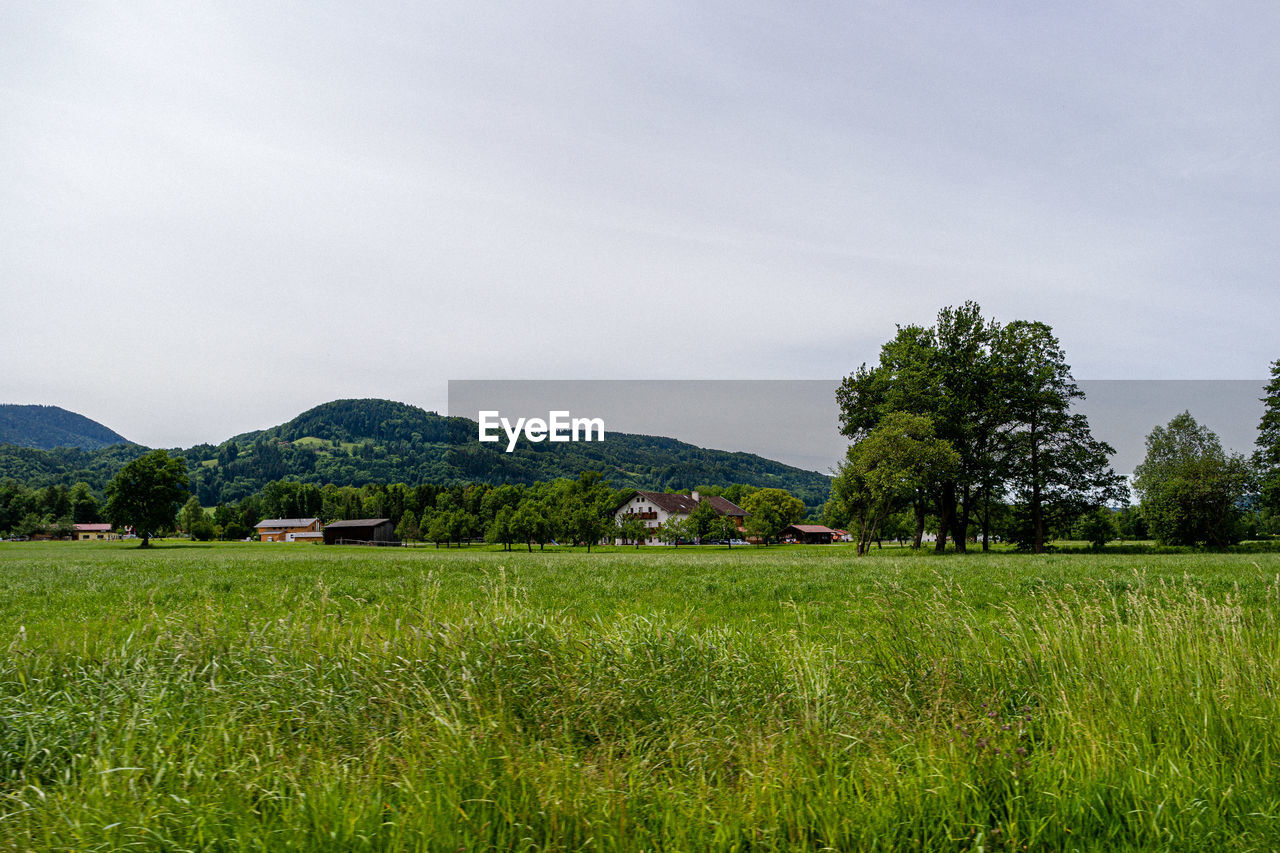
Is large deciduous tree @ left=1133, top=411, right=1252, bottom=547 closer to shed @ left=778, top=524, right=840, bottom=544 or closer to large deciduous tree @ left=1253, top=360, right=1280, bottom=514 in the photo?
large deciduous tree @ left=1253, top=360, right=1280, bottom=514

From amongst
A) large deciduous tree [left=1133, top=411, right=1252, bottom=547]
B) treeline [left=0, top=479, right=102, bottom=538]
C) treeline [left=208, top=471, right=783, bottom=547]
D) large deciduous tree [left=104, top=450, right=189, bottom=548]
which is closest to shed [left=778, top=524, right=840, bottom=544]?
treeline [left=208, top=471, right=783, bottom=547]

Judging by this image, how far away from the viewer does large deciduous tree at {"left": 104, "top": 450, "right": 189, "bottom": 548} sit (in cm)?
7619

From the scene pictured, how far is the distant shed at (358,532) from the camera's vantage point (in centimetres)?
12438

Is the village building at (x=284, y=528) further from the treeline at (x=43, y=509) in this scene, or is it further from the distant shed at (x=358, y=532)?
the distant shed at (x=358, y=532)

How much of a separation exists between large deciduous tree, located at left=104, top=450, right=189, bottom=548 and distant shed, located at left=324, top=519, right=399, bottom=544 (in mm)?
44700

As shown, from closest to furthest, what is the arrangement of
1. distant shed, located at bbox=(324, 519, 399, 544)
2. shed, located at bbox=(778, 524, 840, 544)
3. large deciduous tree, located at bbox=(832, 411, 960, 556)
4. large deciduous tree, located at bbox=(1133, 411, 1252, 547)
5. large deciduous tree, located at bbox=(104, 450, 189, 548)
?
large deciduous tree, located at bbox=(832, 411, 960, 556), large deciduous tree, located at bbox=(1133, 411, 1252, 547), large deciduous tree, located at bbox=(104, 450, 189, 548), distant shed, located at bbox=(324, 519, 399, 544), shed, located at bbox=(778, 524, 840, 544)

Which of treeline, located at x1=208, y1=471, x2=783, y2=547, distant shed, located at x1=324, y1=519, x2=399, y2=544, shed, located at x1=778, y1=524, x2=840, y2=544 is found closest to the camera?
treeline, located at x1=208, y1=471, x2=783, y2=547

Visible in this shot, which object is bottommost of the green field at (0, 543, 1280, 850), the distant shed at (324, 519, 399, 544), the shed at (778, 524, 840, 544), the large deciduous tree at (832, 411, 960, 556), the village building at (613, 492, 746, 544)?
the shed at (778, 524, 840, 544)

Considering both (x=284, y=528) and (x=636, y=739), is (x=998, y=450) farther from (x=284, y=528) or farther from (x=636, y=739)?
(x=284, y=528)

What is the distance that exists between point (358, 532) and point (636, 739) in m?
134

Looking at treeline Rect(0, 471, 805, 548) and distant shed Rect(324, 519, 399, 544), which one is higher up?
treeline Rect(0, 471, 805, 548)

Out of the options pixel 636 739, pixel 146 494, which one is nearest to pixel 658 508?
pixel 146 494

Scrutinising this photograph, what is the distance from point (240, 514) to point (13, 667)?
16027cm

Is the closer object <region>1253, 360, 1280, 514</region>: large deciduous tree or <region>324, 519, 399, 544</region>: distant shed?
<region>1253, 360, 1280, 514</region>: large deciduous tree
